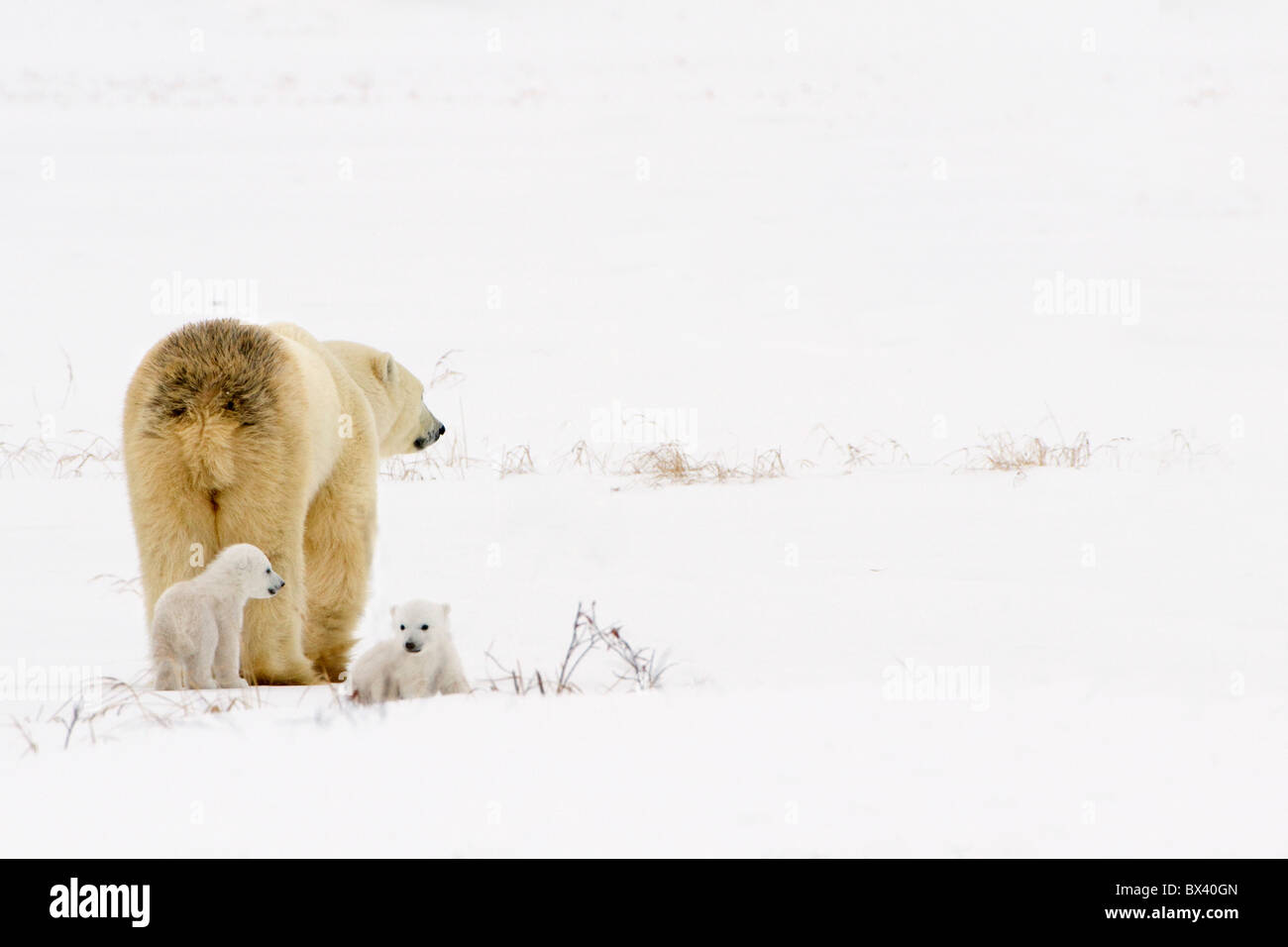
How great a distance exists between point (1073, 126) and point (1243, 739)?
20.2 metres

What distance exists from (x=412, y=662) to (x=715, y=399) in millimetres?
6787

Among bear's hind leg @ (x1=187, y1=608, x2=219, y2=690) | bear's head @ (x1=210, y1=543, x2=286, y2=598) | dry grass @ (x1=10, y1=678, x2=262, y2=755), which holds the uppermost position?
bear's head @ (x1=210, y1=543, x2=286, y2=598)

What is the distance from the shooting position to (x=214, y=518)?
452 cm

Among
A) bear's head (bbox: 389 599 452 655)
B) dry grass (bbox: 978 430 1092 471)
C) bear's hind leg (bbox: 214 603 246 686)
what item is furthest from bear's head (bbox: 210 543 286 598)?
dry grass (bbox: 978 430 1092 471)

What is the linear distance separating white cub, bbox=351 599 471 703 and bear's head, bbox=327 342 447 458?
1564mm

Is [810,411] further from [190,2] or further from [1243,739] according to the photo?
[190,2]

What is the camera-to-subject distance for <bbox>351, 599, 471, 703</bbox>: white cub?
4191 mm

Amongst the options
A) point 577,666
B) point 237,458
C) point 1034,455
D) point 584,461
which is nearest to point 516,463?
point 584,461

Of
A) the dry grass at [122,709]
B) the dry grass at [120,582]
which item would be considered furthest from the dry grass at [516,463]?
the dry grass at [122,709]

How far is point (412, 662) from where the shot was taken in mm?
4188

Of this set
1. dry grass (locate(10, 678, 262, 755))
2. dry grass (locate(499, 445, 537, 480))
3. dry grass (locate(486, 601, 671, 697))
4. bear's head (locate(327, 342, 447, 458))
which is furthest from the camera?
dry grass (locate(499, 445, 537, 480))

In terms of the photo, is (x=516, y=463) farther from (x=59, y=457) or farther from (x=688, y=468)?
(x=59, y=457)

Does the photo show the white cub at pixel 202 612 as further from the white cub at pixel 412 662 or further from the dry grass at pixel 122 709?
the white cub at pixel 412 662

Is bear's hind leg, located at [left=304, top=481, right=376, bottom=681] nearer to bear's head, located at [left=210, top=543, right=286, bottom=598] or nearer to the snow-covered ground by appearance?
the snow-covered ground
